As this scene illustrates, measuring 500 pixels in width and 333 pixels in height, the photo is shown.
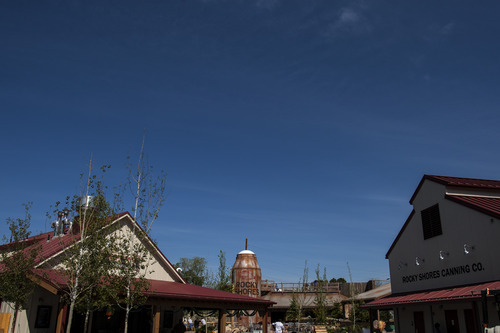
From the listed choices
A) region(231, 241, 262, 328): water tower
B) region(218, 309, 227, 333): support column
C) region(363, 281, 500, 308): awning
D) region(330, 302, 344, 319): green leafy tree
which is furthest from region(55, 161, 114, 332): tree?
region(330, 302, 344, 319): green leafy tree

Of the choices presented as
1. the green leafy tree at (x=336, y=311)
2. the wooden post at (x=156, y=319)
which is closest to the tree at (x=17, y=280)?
the wooden post at (x=156, y=319)

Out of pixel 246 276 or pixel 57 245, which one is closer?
pixel 57 245

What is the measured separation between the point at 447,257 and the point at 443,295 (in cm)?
249

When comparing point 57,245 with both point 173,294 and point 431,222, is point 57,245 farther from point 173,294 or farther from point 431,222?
point 431,222

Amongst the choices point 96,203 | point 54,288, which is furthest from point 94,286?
point 96,203

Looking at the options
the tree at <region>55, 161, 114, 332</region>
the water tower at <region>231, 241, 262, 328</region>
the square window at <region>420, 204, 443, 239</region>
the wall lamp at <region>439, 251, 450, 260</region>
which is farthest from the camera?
the water tower at <region>231, 241, 262, 328</region>

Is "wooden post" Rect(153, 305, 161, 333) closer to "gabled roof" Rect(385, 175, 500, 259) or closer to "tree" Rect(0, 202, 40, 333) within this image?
"tree" Rect(0, 202, 40, 333)

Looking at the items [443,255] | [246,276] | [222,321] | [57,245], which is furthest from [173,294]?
[246,276]

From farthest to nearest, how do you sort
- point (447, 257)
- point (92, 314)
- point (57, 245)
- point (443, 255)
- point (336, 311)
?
point (336, 311) → point (92, 314) → point (57, 245) → point (443, 255) → point (447, 257)

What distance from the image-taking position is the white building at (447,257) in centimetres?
1706

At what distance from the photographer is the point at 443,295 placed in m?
17.8

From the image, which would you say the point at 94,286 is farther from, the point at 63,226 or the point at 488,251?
the point at 488,251

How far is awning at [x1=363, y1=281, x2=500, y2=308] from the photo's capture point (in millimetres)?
15867

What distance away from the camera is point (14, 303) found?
57.5 feet
